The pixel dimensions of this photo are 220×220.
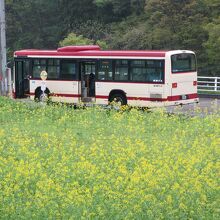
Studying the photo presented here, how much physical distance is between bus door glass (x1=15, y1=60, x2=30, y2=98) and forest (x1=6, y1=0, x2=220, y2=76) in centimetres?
1153

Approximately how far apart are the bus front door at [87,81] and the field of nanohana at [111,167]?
5.63m

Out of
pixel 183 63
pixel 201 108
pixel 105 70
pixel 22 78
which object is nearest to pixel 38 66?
pixel 22 78

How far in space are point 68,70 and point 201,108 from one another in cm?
578

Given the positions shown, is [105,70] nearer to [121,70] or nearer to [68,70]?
[121,70]

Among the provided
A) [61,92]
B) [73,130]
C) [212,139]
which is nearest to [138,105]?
[61,92]

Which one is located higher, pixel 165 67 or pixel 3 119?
pixel 165 67

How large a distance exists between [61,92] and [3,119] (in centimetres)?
613

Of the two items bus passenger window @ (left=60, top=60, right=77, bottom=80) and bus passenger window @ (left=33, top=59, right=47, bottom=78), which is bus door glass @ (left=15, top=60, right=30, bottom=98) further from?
bus passenger window @ (left=60, top=60, right=77, bottom=80)

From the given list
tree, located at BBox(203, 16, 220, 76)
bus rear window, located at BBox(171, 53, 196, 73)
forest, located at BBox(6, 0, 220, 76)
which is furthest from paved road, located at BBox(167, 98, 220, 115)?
forest, located at BBox(6, 0, 220, 76)

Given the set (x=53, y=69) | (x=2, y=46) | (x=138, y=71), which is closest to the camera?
(x=138, y=71)

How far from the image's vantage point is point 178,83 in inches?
977

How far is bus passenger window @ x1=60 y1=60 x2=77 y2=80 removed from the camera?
2737 centimetres

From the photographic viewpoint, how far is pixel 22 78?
29.7 meters

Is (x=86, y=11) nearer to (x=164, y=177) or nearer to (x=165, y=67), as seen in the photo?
(x=165, y=67)
